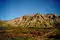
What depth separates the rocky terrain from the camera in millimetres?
4380

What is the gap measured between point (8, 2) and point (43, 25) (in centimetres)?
→ 116

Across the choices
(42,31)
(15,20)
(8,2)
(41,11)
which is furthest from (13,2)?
(42,31)

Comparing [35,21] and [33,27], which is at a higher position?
[35,21]

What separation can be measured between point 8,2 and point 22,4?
0.39m

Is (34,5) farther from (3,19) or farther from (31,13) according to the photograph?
(3,19)

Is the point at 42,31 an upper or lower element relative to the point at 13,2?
lower

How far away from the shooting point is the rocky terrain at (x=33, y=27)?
4.38 metres

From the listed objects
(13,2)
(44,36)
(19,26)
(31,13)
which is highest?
(13,2)

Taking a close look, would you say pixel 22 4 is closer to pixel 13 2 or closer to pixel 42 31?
pixel 13 2

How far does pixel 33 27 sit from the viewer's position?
4.42m

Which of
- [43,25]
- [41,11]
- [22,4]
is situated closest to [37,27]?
[43,25]

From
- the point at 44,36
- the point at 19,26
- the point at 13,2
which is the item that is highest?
the point at 13,2

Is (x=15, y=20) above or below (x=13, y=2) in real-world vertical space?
below

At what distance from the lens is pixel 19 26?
4.41 meters
